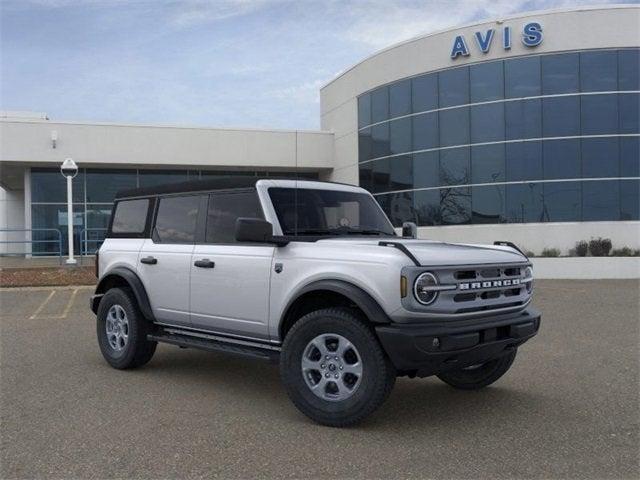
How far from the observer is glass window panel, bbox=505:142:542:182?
72.6 feet

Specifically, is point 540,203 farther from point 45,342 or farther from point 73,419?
point 73,419

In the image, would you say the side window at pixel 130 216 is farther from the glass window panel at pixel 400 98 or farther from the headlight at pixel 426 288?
the glass window panel at pixel 400 98

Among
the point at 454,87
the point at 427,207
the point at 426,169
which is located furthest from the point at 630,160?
the point at 427,207

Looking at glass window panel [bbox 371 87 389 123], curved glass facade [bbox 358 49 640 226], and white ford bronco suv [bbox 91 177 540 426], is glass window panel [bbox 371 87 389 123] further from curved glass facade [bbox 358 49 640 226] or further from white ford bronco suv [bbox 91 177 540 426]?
white ford bronco suv [bbox 91 177 540 426]

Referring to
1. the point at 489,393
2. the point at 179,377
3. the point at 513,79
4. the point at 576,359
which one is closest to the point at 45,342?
the point at 179,377

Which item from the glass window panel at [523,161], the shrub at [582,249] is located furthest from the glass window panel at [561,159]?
the shrub at [582,249]

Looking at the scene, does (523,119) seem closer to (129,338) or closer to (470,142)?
(470,142)

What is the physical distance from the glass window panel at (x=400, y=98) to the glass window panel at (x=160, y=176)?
388 inches

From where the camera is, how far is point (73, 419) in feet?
16.2

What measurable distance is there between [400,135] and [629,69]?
8432mm

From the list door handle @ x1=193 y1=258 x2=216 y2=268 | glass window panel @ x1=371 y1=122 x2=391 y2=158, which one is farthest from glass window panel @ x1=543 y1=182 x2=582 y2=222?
door handle @ x1=193 y1=258 x2=216 y2=268

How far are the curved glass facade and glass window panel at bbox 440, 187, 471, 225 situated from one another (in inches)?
1.5

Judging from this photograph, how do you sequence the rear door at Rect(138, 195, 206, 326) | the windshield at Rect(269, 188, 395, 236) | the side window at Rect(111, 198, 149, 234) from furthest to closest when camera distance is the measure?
the side window at Rect(111, 198, 149, 234) < the rear door at Rect(138, 195, 206, 326) < the windshield at Rect(269, 188, 395, 236)

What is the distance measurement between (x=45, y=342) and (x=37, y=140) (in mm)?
19893
